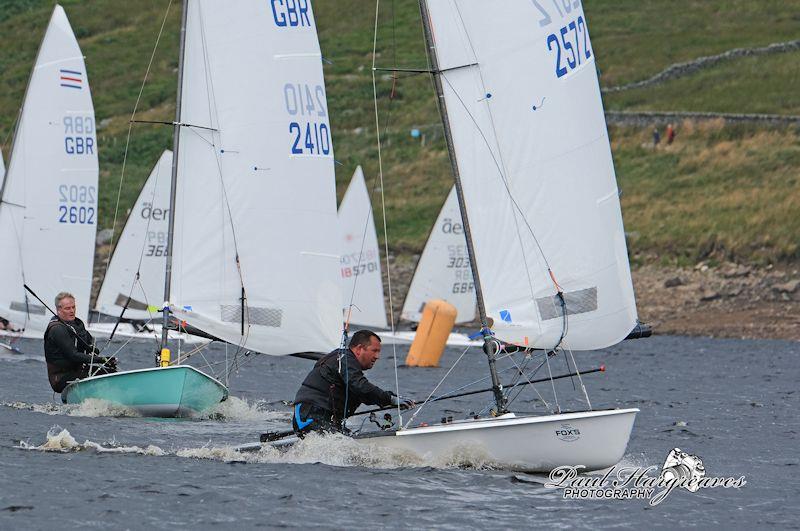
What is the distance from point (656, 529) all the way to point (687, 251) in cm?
3817

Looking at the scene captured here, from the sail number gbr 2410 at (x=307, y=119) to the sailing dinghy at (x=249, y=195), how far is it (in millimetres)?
20

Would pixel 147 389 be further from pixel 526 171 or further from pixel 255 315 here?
pixel 526 171

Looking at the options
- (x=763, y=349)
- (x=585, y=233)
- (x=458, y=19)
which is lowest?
(x=763, y=349)

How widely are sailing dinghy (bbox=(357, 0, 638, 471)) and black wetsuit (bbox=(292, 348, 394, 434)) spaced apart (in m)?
1.44

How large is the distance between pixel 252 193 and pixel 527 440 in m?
6.88

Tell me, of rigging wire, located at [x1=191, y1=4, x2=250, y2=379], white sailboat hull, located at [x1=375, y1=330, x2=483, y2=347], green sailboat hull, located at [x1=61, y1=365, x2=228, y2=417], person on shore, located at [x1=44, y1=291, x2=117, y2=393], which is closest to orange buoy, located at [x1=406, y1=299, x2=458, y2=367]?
white sailboat hull, located at [x1=375, y1=330, x2=483, y2=347]

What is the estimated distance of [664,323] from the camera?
44562 mm

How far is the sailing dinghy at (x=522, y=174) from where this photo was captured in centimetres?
1461

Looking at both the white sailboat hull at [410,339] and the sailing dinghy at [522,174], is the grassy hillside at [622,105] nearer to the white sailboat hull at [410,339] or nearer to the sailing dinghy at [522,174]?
the white sailboat hull at [410,339]

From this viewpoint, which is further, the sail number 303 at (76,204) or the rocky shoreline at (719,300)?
the rocky shoreline at (719,300)

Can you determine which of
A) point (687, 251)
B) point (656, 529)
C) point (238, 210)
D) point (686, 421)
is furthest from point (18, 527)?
point (687, 251)

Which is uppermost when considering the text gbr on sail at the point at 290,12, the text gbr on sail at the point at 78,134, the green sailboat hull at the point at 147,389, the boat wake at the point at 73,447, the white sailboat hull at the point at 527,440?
the text gbr on sail at the point at 290,12

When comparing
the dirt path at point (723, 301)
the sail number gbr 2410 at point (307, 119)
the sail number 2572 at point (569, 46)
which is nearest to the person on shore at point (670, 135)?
the dirt path at point (723, 301)

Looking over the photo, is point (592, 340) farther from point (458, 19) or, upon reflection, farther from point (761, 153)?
point (761, 153)
